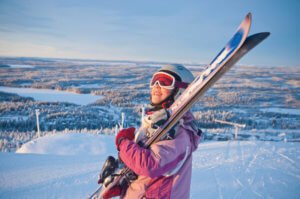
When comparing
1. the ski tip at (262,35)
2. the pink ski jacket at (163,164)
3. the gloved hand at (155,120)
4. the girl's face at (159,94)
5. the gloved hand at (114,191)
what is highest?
the ski tip at (262,35)

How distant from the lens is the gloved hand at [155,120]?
1.38 m

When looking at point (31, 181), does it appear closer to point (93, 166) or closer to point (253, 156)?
point (93, 166)

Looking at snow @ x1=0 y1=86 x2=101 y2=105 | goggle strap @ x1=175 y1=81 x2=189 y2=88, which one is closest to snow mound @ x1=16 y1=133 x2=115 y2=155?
goggle strap @ x1=175 y1=81 x2=189 y2=88

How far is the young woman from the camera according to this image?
1.26 metres

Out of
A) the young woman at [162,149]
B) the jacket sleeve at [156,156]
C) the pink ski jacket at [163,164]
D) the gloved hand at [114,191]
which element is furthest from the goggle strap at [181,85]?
the gloved hand at [114,191]

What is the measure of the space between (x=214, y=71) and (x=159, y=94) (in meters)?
0.40

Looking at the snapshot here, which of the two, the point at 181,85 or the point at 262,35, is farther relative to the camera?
the point at 181,85

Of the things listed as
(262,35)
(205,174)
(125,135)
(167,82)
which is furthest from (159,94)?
(205,174)

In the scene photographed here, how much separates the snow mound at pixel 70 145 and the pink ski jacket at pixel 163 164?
452cm

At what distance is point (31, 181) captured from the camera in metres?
3.16

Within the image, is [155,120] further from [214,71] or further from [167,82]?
[214,71]

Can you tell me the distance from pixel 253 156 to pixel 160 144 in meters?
4.16

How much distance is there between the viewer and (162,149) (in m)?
1.27

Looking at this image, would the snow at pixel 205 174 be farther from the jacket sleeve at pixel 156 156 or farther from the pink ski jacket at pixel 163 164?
the jacket sleeve at pixel 156 156
